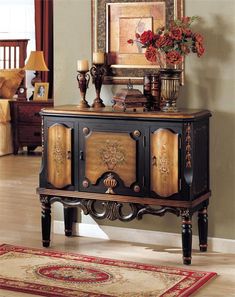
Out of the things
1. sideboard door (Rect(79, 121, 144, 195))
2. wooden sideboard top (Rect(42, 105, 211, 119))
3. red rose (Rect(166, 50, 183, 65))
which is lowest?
sideboard door (Rect(79, 121, 144, 195))

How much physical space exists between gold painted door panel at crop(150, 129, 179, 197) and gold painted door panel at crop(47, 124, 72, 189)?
56 cm

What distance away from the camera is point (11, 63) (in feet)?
33.3

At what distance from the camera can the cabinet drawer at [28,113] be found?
9.09 m

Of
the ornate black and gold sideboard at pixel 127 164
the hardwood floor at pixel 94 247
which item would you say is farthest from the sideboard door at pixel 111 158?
the hardwood floor at pixel 94 247

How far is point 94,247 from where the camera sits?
4.93 metres

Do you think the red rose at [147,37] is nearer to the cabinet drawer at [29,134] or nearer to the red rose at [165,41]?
the red rose at [165,41]

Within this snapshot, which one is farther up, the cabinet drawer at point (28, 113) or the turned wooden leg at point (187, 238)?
the cabinet drawer at point (28, 113)

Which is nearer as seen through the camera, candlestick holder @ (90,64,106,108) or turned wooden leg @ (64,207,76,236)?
candlestick holder @ (90,64,106,108)

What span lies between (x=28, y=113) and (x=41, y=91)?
339 mm

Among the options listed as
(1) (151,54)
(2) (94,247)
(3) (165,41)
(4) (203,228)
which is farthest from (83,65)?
(4) (203,228)

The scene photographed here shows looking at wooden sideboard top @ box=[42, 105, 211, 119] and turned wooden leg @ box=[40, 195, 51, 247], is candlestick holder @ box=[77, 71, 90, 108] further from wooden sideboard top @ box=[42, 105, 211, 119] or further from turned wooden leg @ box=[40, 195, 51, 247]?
turned wooden leg @ box=[40, 195, 51, 247]

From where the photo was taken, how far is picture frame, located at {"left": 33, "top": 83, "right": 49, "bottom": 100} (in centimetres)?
923

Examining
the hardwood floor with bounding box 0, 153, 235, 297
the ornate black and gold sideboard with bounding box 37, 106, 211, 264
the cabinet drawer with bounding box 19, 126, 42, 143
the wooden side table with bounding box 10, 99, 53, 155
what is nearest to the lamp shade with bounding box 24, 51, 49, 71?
the wooden side table with bounding box 10, 99, 53, 155

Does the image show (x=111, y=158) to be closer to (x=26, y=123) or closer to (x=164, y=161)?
(x=164, y=161)
